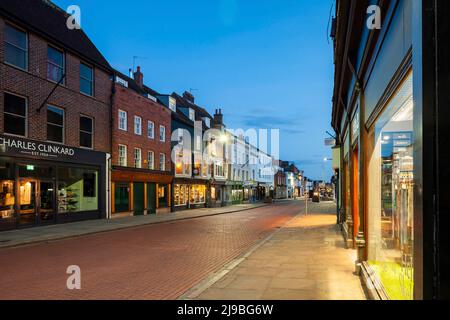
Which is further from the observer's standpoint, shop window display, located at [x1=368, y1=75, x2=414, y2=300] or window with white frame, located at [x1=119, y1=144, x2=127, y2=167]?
window with white frame, located at [x1=119, y1=144, x2=127, y2=167]

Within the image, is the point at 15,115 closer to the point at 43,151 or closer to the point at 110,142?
the point at 43,151

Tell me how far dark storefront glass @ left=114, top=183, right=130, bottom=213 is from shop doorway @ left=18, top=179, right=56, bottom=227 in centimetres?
639

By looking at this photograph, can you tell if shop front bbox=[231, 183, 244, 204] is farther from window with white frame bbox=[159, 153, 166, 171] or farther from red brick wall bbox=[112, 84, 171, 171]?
window with white frame bbox=[159, 153, 166, 171]

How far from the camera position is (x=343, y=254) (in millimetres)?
11156

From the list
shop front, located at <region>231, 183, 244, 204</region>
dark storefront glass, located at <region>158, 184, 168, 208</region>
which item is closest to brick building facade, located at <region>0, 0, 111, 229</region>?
dark storefront glass, located at <region>158, 184, 168, 208</region>

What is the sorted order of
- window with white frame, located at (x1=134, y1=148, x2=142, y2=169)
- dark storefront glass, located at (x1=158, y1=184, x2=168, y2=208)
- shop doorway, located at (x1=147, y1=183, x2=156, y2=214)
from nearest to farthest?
window with white frame, located at (x1=134, y1=148, x2=142, y2=169), shop doorway, located at (x1=147, y1=183, x2=156, y2=214), dark storefront glass, located at (x1=158, y1=184, x2=168, y2=208)

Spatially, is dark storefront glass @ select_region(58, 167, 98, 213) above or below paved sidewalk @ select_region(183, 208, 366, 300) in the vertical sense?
above

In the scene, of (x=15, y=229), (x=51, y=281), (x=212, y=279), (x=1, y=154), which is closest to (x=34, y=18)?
(x=1, y=154)

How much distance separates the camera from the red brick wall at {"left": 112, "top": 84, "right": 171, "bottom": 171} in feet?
88.6

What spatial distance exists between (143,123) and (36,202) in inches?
496

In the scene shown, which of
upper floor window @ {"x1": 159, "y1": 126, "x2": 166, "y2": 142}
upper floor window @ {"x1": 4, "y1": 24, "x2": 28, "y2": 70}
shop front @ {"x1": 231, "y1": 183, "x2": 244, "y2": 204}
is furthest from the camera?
shop front @ {"x1": 231, "y1": 183, "x2": 244, "y2": 204}
